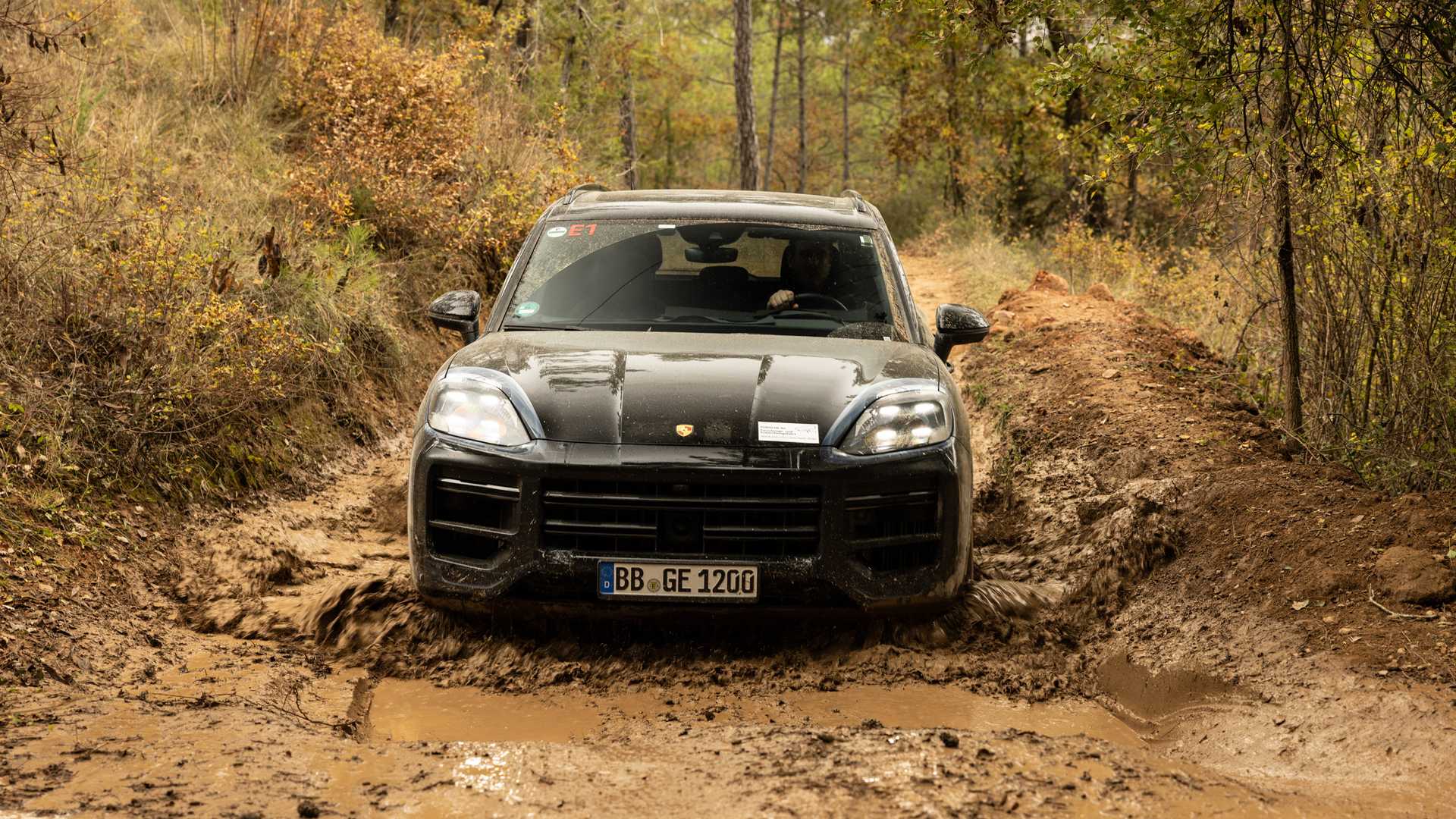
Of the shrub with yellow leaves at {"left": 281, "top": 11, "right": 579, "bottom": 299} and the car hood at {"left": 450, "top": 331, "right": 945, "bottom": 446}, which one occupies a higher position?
the shrub with yellow leaves at {"left": 281, "top": 11, "right": 579, "bottom": 299}

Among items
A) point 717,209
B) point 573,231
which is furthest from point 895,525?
point 573,231

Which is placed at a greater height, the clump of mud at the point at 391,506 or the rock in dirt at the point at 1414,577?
the rock in dirt at the point at 1414,577

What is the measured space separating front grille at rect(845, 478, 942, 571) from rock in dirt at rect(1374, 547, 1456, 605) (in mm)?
1718

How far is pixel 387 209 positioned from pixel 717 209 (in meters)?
5.61

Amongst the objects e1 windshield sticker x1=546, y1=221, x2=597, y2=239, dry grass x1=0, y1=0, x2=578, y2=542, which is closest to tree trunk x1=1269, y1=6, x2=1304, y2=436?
e1 windshield sticker x1=546, y1=221, x2=597, y2=239

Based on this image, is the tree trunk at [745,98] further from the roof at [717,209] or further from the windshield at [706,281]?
the windshield at [706,281]

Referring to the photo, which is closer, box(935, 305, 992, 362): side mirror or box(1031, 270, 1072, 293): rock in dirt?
box(935, 305, 992, 362): side mirror

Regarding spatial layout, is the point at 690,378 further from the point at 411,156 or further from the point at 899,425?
the point at 411,156

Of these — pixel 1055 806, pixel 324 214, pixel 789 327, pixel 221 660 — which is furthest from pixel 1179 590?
pixel 324 214

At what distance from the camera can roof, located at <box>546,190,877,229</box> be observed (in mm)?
5629

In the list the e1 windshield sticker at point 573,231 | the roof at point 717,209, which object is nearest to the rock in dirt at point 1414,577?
the roof at point 717,209

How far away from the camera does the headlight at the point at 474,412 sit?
4129 mm

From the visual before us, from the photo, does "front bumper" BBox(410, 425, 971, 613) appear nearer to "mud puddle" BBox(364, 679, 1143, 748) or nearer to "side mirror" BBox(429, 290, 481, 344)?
"mud puddle" BBox(364, 679, 1143, 748)

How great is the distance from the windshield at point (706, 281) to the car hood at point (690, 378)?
194mm
